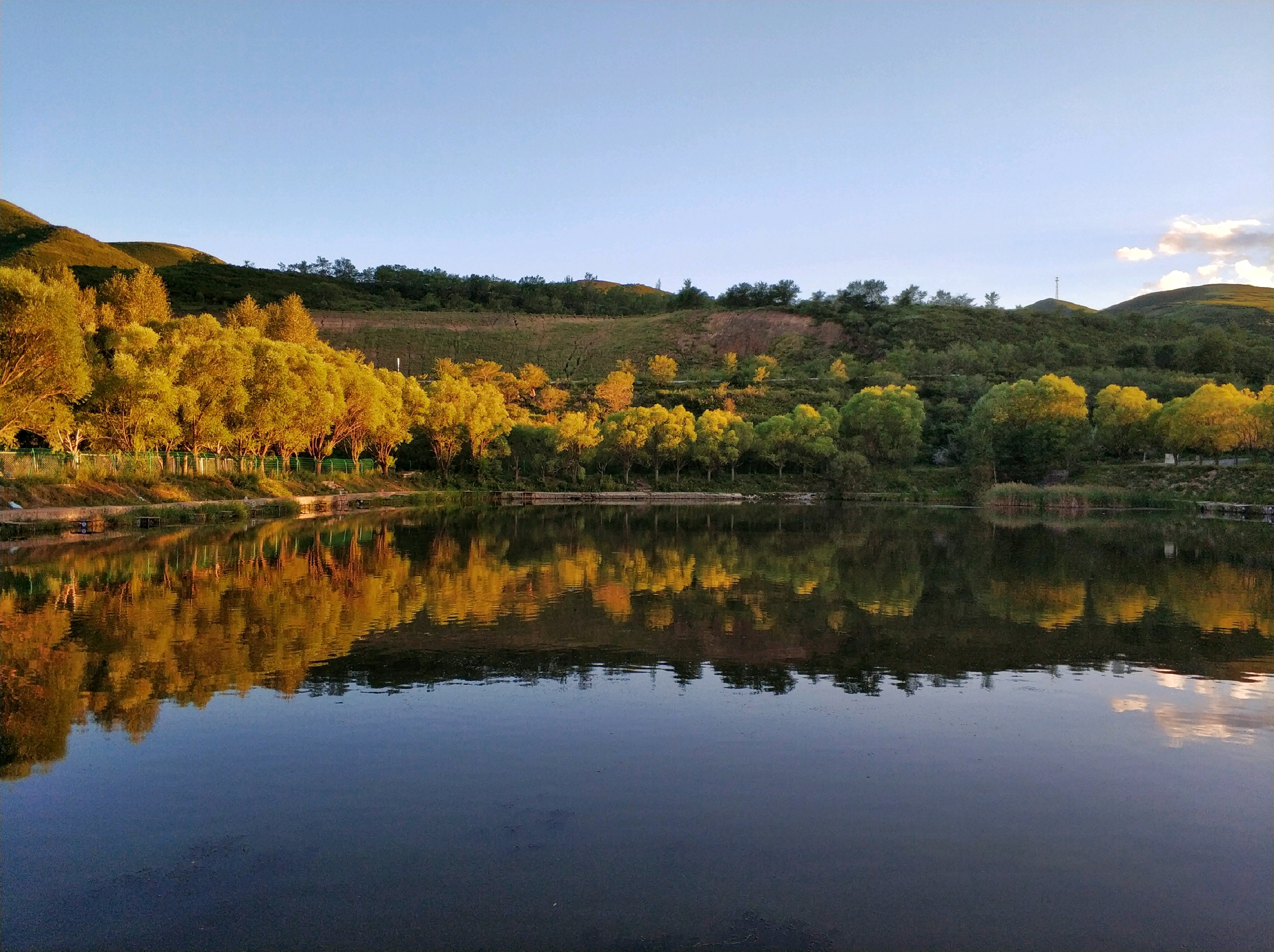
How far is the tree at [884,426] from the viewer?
77.9 meters

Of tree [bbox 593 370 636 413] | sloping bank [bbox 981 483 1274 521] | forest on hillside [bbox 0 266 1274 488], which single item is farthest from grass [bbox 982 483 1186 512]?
tree [bbox 593 370 636 413]

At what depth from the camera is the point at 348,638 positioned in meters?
14.2

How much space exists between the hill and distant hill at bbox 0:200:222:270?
132 mm

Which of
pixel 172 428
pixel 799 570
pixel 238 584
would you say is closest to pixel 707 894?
pixel 238 584

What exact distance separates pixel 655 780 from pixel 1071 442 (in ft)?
237

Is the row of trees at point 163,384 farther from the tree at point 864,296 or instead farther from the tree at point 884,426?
the tree at point 864,296

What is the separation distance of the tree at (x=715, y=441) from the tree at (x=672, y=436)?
0.72 m

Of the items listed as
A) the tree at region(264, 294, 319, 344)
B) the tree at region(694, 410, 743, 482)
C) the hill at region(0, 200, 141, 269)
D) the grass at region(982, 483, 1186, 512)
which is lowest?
the grass at region(982, 483, 1186, 512)

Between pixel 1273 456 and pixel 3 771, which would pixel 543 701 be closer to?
pixel 3 771

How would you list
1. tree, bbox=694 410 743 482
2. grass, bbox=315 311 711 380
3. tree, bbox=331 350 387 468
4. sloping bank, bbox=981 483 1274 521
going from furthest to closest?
grass, bbox=315 311 711 380, tree, bbox=694 410 743 482, sloping bank, bbox=981 483 1274 521, tree, bbox=331 350 387 468

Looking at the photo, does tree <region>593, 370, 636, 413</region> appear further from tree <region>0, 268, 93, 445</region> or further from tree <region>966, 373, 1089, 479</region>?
tree <region>0, 268, 93, 445</region>

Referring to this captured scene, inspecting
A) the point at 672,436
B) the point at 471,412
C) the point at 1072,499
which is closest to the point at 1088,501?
the point at 1072,499

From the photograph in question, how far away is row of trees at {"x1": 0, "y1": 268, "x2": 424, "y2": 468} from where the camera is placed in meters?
33.2

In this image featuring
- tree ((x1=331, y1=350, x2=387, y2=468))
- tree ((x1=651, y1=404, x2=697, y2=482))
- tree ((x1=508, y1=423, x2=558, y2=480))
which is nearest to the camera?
tree ((x1=331, y1=350, x2=387, y2=468))
